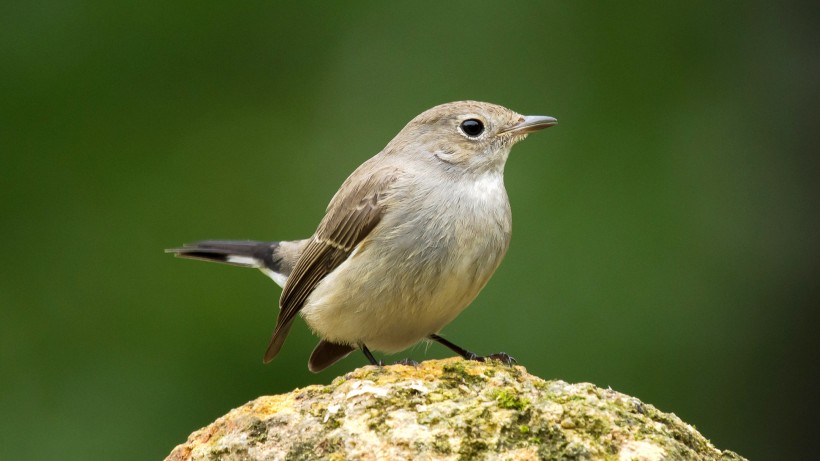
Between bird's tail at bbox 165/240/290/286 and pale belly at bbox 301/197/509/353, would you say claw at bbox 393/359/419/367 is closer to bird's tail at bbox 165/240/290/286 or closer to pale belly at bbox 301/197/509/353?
pale belly at bbox 301/197/509/353

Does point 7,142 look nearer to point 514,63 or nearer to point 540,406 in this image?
point 514,63

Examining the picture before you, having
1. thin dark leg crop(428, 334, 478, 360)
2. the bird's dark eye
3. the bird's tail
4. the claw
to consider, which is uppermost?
the bird's dark eye

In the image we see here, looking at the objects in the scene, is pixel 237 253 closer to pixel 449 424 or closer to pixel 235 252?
pixel 235 252

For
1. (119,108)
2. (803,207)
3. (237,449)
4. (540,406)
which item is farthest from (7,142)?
(803,207)

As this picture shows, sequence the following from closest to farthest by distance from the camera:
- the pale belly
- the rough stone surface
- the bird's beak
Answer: the rough stone surface < the pale belly < the bird's beak

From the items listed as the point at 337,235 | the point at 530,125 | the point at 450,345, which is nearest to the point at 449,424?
the point at 450,345

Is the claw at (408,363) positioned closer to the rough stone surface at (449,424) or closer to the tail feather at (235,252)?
the rough stone surface at (449,424)

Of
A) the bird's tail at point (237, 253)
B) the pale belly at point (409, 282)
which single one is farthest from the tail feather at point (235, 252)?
the pale belly at point (409, 282)

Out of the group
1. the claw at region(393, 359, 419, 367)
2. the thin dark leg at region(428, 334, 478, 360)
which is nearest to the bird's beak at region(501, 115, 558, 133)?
the thin dark leg at region(428, 334, 478, 360)
